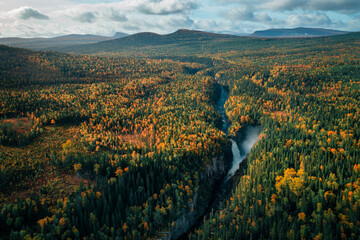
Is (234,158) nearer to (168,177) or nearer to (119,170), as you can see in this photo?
(168,177)

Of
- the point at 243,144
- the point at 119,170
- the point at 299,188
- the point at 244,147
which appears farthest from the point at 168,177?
the point at 243,144

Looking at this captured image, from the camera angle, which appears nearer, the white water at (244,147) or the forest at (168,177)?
the forest at (168,177)

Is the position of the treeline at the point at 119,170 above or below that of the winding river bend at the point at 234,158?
above

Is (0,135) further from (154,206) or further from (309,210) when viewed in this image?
(309,210)

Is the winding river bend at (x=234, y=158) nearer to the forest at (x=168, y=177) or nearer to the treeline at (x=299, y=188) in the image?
the forest at (x=168, y=177)

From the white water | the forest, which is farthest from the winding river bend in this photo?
the forest

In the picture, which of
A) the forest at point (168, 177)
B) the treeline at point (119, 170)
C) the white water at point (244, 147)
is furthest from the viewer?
the white water at point (244, 147)

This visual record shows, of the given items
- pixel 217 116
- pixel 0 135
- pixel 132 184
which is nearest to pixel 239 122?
pixel 217 116

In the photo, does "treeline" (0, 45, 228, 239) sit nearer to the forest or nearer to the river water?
the forest

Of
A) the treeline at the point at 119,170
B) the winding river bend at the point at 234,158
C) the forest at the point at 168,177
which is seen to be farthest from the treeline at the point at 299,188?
the treeline at the point at 119,170
